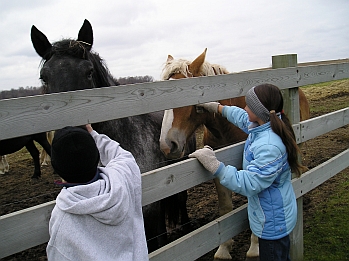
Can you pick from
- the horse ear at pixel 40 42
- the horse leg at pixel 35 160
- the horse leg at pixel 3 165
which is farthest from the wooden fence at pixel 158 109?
the horse leg at pixel 3 165

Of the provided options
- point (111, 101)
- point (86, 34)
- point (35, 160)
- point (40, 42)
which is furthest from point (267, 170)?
point (35, 160)

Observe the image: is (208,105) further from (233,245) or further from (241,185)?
(233,245)

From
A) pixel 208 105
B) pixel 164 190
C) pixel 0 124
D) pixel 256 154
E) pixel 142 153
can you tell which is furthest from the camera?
pixel 142 153

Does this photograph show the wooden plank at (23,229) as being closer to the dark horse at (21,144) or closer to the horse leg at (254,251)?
the horse leg at (254,251)

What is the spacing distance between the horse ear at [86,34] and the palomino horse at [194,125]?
30.9 inches

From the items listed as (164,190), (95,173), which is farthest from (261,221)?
(95,173)

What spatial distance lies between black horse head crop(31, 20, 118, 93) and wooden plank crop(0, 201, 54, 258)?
3.99ft

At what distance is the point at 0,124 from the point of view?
5.02ft

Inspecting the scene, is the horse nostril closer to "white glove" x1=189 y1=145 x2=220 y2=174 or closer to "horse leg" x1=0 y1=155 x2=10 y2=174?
"white glove" x1=189 y1=145 x2=220 y2=174

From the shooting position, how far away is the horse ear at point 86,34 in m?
3.15

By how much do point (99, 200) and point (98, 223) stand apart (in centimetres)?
13

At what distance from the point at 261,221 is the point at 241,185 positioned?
0.42 meters

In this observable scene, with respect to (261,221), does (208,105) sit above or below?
above

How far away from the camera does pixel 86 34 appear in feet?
10.5
